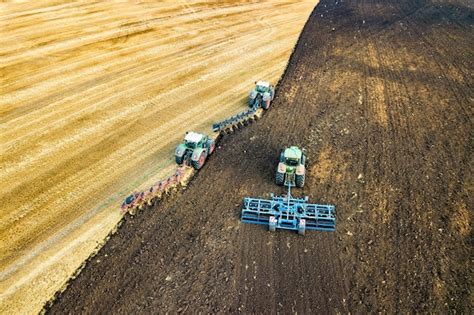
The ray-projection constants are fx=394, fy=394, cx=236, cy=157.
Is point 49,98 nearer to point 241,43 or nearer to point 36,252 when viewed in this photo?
point 36,252

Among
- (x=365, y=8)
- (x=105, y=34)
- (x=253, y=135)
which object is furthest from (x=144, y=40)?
(x=365, y=8)

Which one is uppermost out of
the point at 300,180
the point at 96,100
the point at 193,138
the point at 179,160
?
the point at 96,100

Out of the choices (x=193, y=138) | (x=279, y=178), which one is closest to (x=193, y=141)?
(x=193, y=138)

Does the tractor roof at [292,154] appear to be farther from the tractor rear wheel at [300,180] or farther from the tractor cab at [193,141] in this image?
the tractor cab at [193,141]

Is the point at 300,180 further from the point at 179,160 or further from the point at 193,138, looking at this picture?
the point at 179,160

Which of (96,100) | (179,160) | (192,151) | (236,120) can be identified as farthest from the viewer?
(96,100)

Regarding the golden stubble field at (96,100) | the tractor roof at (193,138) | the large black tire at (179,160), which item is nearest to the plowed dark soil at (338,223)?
the large black tire at (179,160)

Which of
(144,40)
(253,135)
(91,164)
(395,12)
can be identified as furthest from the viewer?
(395,12)
